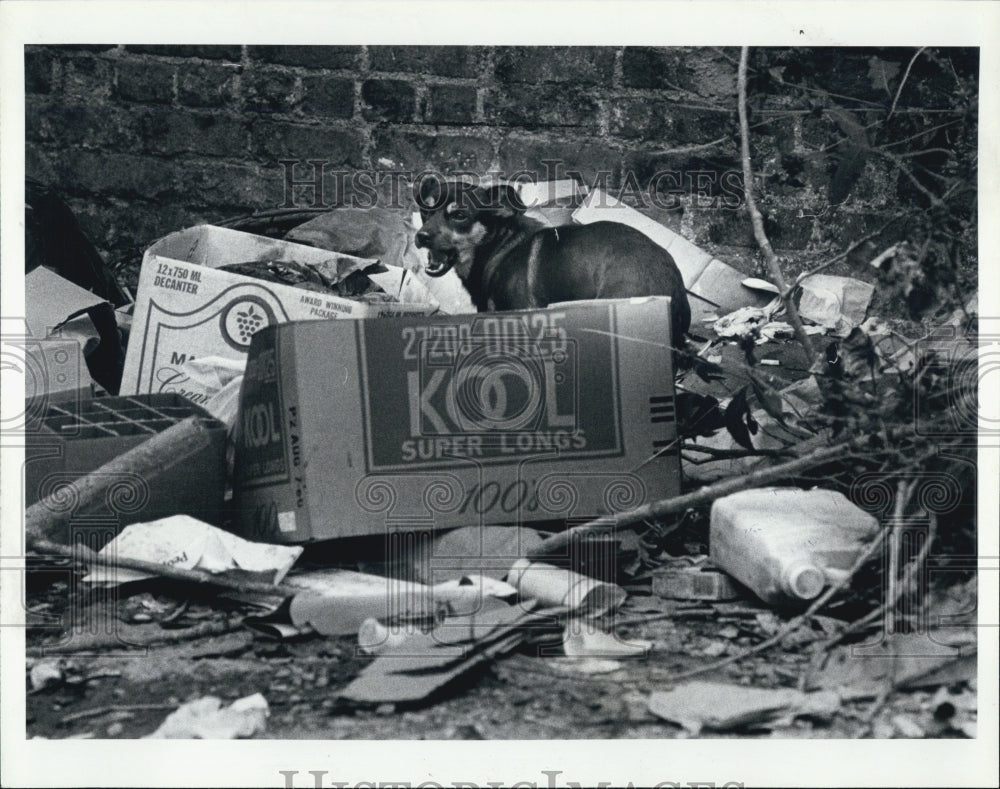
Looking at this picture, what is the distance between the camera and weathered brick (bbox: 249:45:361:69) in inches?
91.1

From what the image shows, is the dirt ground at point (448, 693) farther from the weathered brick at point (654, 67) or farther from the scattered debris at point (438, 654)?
the weathered brick at point (654, 67)

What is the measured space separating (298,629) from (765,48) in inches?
61.8

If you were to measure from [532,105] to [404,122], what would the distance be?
0.28 meters

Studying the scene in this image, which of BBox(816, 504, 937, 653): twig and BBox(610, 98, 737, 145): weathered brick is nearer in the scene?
BBox(816, 504, 937, 653): twig

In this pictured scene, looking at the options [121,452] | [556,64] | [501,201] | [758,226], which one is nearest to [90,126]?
[121,452]

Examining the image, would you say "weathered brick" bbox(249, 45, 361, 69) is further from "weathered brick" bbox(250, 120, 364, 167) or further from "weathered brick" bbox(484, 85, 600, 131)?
"weathered brick" bbox(484, 85, 600, 131)

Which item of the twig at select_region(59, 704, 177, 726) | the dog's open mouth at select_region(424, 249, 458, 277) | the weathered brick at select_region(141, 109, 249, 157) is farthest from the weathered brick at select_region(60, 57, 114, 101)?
the twig at select_region(59, 704, 177, 726)

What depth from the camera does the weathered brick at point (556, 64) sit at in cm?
232

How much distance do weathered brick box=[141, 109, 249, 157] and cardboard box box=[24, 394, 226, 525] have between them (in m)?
0.56

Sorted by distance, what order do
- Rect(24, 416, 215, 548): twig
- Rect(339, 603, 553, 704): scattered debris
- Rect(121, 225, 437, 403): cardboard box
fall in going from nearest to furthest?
Rect(339, 603, 553, 704): scattered debris < Rect(24, 416, 215, 548): twig < Rect(121, 225, 437, 403): cardboard box

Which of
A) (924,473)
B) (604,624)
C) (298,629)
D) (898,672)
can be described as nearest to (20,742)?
(298,629)

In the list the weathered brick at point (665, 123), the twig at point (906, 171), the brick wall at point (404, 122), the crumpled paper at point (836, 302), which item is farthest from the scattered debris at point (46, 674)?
the twig at point (906, 171)

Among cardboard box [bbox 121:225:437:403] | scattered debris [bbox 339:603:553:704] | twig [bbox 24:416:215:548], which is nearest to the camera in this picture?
scattered debris [bbox 339:603:553:704]
